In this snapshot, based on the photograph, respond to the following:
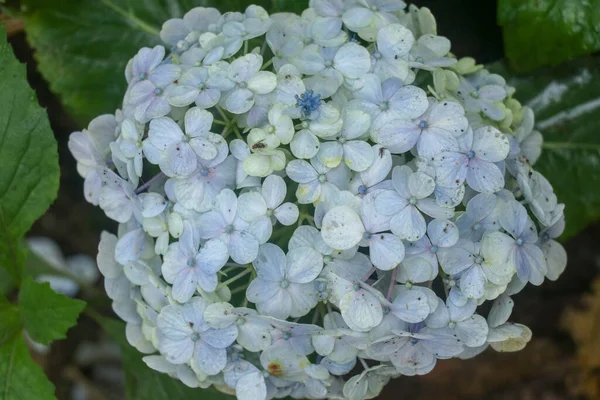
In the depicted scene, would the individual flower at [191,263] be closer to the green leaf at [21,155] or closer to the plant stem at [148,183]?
the plant stem at [148,183]

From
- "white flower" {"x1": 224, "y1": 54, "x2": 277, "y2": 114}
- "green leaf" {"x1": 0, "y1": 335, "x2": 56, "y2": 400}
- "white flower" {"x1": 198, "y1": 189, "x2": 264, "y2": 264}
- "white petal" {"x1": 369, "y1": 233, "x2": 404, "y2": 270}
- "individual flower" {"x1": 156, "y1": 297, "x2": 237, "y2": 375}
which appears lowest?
"green leaf" {"x1": 0, "y1": 335, "x2": 56, "y2": 400}

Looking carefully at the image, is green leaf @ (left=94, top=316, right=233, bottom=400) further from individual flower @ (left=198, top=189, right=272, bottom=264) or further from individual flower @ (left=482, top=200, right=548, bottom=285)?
individual flower @ (left=482, top=200, right=548, bottom=285)

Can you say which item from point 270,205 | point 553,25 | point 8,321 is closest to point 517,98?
point 553,25

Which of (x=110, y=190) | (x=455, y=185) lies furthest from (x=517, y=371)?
(x=110, y=190)

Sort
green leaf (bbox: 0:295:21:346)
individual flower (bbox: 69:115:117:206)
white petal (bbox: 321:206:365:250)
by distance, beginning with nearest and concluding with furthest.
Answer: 1. white petal (bbox: 321:206:365:250)
2. individual flower (bbox: 69:115:117:206)
3. green leaf (bbox: 0:295:21:346)

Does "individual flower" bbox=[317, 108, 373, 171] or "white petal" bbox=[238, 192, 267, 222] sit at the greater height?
"individual flower" bbox=[317, 108, 373, 171]

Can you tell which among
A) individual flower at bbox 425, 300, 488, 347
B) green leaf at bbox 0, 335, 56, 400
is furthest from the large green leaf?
individual flower at bbox 425, 300, 488, 347
